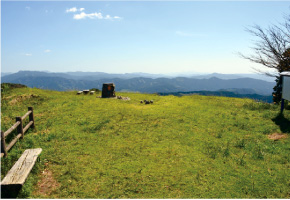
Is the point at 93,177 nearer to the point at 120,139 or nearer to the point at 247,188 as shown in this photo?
the point at 120,139

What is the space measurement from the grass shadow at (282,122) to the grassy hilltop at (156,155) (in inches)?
2.1

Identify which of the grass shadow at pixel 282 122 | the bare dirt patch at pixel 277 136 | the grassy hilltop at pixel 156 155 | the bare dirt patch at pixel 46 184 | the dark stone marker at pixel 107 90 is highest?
the dark stone marker at pixel 107 90

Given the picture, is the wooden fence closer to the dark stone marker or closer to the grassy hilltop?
the grassy hilltop

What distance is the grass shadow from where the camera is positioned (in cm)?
1233

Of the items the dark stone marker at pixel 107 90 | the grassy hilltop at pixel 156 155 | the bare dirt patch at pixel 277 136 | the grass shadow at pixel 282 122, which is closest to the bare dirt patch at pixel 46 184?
the grassy hilltop at pixel 156 155

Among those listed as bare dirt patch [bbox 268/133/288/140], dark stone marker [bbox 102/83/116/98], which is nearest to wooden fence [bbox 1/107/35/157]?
dark stone marker [bbox 102/83/116/98]

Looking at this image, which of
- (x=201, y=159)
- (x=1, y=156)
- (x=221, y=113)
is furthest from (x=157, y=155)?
(x=221, y=113)

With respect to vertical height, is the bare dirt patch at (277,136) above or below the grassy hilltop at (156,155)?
above

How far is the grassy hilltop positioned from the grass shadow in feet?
0.17

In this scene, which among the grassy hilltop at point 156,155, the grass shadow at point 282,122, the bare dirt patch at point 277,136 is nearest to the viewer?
the grassy hilltop at point 156,155

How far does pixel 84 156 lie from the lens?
9.19 meters

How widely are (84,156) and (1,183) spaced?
11.8 feet

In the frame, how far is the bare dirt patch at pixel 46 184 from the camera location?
21.5 feet

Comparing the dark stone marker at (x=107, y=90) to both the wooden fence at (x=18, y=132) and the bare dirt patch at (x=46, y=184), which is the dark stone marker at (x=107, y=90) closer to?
the wooden fence at (x=18, y=132)
